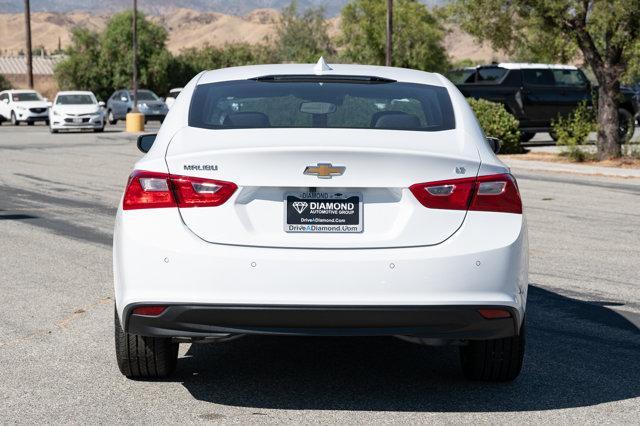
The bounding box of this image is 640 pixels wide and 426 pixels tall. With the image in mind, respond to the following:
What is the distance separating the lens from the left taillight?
5.45 m

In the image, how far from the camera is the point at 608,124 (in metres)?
25.8

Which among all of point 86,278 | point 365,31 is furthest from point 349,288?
point 365,31

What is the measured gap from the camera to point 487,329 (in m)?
5.56

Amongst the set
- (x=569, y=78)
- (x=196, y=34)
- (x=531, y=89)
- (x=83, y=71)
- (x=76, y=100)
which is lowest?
(x=196, y=34)

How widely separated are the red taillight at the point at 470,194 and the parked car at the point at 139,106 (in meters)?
45.4

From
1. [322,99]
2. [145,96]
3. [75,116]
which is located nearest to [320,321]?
[322,99]

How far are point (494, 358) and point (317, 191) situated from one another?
1.43m

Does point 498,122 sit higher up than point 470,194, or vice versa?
point 470,194

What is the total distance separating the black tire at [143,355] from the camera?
602 centimetres

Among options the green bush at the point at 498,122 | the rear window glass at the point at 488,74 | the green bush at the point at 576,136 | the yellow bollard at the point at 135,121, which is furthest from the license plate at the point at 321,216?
the yellow bollard at the point at 135,121

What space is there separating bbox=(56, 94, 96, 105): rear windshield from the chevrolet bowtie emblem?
3852 cm

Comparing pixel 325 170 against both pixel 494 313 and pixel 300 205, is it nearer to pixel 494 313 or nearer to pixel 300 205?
pixel 300 205

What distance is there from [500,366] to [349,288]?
1219 millimetres

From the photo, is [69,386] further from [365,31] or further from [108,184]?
[365,31]
